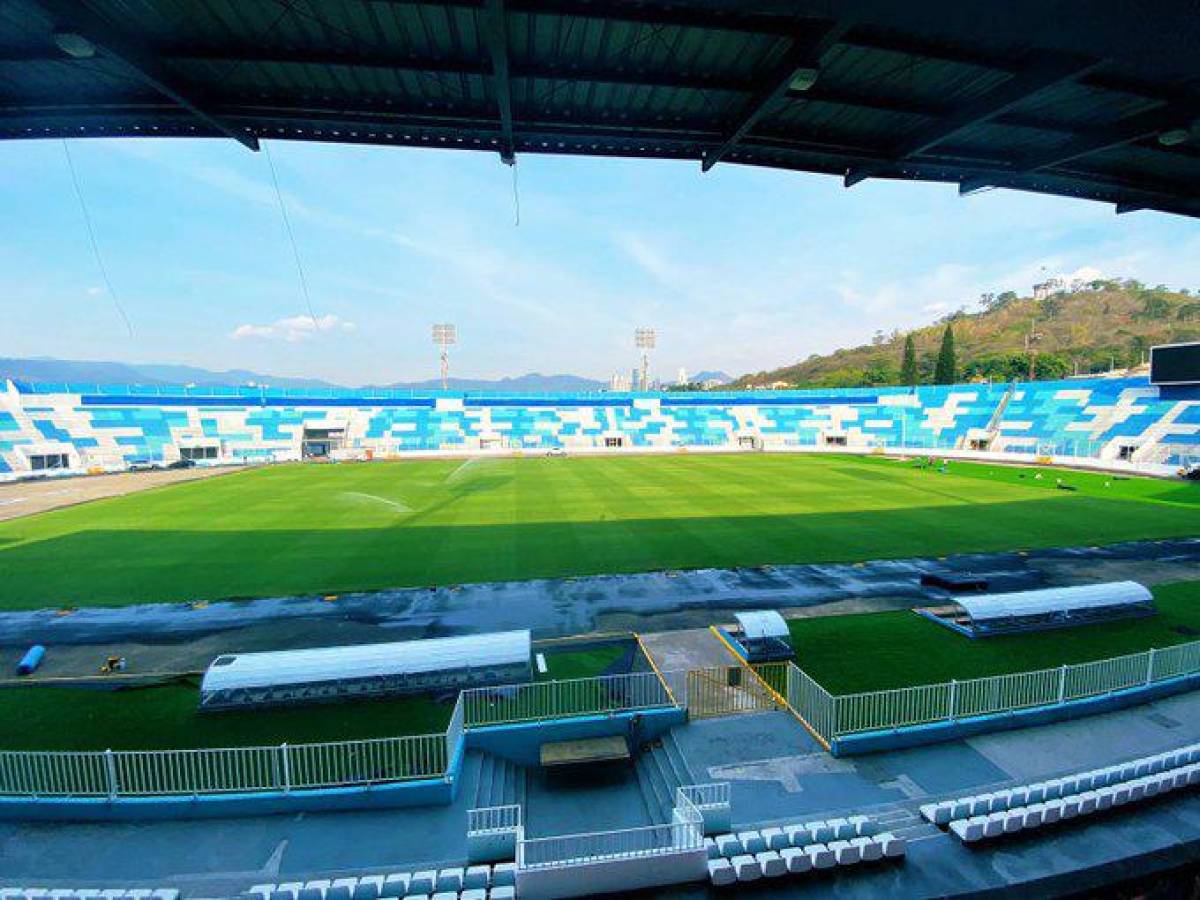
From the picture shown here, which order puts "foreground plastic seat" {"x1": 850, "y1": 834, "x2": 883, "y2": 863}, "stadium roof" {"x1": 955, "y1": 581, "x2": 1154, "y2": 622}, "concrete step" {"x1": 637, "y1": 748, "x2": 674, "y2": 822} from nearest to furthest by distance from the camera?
"foreground plastic seat" {"x1": 850, "y1": 834, "x2": 883, "y2": 863}
"concrete step" {"x1": 637, "y1": 748, "x2": 674, "y2": 822}
"stadium roof" {"x1": 955, "y1": 581, "x2": 1154, "y2": 622}

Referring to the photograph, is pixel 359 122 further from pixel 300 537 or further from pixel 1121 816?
pixel 300 537

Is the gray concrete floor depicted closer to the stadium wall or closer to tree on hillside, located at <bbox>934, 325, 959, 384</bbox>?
the stadium wall

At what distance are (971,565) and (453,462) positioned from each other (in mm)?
43854

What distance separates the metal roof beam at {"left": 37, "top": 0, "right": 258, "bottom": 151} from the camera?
209 inches

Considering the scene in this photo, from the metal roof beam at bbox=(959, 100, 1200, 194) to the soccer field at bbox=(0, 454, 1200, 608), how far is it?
13.5m

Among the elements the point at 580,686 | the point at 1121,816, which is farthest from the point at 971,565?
the point at 580,686

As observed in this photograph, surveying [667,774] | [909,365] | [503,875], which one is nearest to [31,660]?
[503,875]

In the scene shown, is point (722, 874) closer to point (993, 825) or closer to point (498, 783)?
point (993, 825)

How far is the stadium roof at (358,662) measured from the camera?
10.4m

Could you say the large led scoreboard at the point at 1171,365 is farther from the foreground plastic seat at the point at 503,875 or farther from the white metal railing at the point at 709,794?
the foreground plastic seat at the point at 503,875

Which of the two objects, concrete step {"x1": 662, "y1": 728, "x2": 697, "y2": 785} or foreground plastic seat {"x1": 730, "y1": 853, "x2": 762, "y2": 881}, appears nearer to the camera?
foreground plastic seat {"x1": 730, "y1": 853, "x2": 762, "y2": 881}

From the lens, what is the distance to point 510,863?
647cm

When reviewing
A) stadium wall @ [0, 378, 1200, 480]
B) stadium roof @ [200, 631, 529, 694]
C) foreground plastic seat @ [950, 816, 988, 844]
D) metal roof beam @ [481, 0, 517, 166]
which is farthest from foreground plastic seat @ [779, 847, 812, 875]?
stadium wall @ [0, 378, 1200, 480]

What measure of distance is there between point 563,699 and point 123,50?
1126cm
